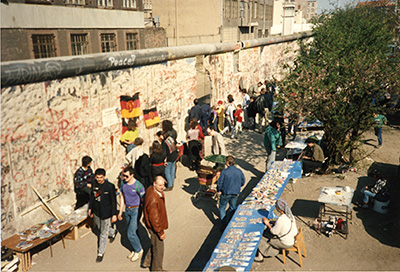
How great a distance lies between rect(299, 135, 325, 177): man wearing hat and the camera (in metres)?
10.1

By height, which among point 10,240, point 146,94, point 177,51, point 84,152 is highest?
point 177,51

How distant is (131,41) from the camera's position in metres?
27.8

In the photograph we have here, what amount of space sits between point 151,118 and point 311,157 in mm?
4976

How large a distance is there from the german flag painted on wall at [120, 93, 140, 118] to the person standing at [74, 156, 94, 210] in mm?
2290

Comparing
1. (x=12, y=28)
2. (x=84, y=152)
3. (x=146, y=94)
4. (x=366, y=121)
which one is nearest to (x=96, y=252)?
(x=84, y=152)

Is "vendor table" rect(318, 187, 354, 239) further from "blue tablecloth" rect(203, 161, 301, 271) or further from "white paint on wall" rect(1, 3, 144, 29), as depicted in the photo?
"white paint on wall" rect(1, 3, 144, 29)

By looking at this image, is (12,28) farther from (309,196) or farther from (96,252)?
(309,196)

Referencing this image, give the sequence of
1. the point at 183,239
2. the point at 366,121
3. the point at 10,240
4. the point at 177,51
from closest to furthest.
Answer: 1. the point at 10,240
2. the point at 183,239
3. the point at 366,121
4. the point at 177,51

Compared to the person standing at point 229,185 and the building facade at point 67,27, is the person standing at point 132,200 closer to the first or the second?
the person standing at point 229,185

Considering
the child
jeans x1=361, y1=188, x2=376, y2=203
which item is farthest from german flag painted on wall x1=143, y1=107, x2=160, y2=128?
jeans x1=361, y1=188, x2=376, y2=203

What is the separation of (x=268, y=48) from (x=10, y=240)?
19.0 meters

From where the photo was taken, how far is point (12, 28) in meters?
17.7

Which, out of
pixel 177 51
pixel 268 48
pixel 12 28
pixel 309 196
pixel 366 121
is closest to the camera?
pixel 309 196

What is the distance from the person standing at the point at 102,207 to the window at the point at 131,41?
71.8 ft
